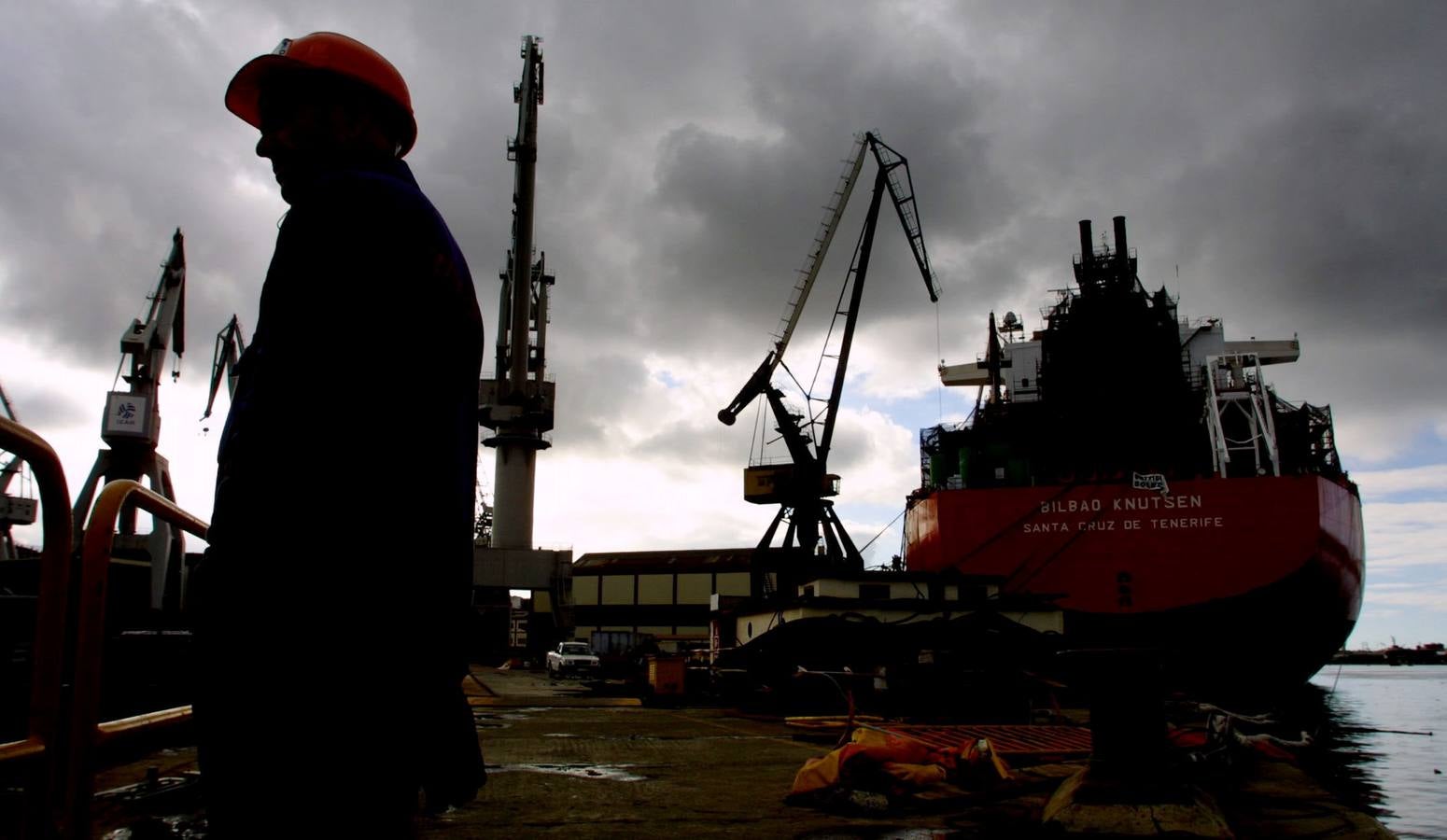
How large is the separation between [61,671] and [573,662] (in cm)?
3011

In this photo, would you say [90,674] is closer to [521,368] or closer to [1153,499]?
[1153,499]

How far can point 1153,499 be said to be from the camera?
20.2 m

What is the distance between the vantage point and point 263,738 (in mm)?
1303

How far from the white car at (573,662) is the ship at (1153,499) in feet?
37.1

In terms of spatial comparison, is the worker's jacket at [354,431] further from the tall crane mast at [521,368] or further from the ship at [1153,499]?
the tall crane mast at [521,368]

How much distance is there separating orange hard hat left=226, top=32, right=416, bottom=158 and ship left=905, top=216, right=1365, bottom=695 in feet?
51.8

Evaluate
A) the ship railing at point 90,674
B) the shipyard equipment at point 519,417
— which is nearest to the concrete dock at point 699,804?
the ship railing at point 90,674

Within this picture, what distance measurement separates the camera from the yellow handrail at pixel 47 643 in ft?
6.91

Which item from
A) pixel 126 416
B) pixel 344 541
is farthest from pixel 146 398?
pixel 344 541

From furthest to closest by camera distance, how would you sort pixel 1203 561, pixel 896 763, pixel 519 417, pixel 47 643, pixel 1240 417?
1. pixel 519 417
2. pixel 1240 417
3. pixel 1203 561
4. pixel 896 763
5. pixel 47 643

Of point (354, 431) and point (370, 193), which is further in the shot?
point (370, 193)

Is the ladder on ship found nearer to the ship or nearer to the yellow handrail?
the ship

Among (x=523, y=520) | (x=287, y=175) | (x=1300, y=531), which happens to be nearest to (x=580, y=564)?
(x=523, y=520)

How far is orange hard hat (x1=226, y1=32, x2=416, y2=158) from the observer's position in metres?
1.66
